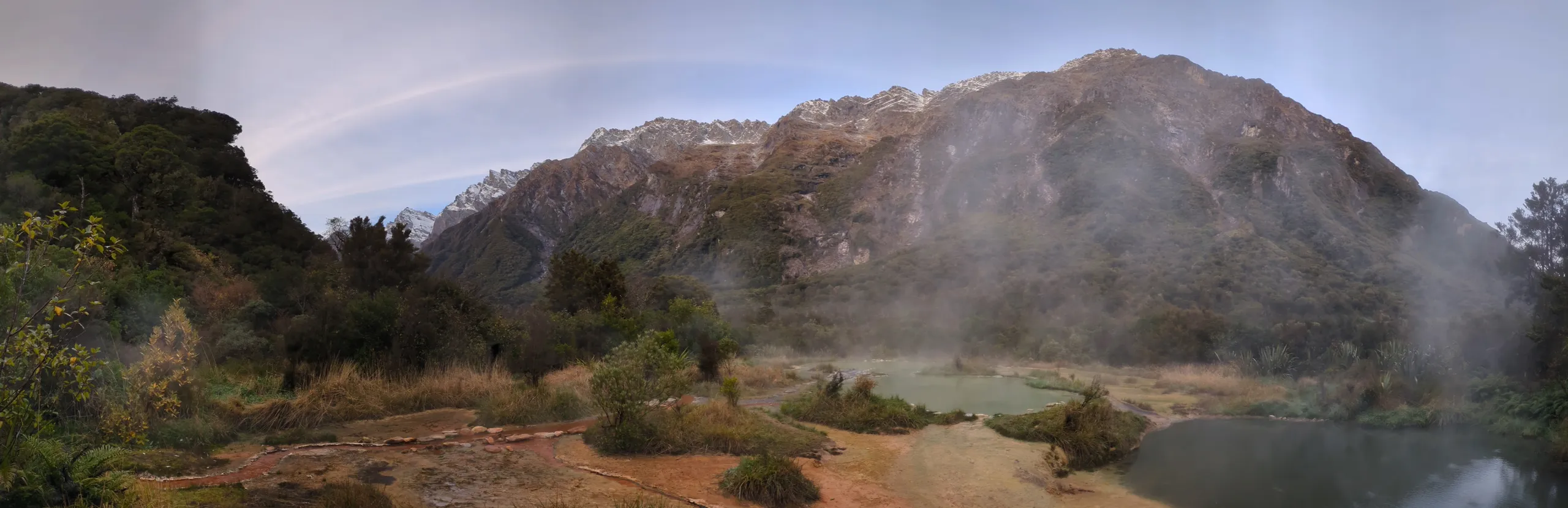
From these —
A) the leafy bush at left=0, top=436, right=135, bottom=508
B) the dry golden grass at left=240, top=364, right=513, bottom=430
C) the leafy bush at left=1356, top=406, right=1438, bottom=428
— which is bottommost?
the leafy bush at left=1356, top=406, right=1438, bottom=428

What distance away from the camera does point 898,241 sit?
83750mm

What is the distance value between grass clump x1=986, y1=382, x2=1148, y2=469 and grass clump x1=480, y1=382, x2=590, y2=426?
9031 millimetres

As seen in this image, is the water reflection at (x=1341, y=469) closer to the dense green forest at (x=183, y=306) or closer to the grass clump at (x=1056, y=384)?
the grass clump at (x=1056, y=384)

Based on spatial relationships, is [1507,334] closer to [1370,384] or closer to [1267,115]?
[1370,384]

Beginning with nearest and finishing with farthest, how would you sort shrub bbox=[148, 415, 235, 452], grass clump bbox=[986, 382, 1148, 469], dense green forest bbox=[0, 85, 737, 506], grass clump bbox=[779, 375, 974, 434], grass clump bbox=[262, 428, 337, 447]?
dense green forest bbox=[0, 85, 737, 506]
shrub bbox=[148, 415, 235, 452]
grass clump bbox=[262, 428, 337, 447]
grass clump bbox=[986, 382, 1148, 469]
grass clump bbox=[779, 375, 974, 434]

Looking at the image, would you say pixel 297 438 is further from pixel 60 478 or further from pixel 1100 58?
pixel 1100 58

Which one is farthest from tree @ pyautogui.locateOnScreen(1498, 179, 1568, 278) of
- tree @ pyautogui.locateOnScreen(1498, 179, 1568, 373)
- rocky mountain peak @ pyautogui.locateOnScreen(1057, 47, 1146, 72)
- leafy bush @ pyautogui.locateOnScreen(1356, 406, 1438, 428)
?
rocky mountain peak @ pyautogui.locateOnScreen(1057, 47, 1146, 72)

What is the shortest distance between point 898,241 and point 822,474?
73077 mm

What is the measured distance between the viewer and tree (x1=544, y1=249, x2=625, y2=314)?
109ft

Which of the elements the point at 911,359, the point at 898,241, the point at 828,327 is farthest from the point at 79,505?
the point at 898,241

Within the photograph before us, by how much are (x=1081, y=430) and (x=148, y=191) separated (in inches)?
1323

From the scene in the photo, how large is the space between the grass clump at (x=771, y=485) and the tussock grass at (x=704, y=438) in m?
1.45

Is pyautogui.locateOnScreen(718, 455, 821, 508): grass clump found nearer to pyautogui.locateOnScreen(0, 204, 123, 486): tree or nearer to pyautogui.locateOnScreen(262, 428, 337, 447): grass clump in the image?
pyautogui.locateOnScreen(262, 428, 337, 447): grass clump

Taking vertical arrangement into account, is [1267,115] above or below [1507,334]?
above
